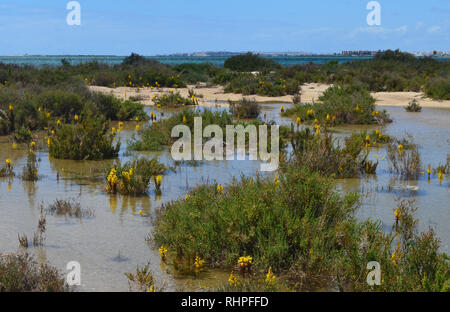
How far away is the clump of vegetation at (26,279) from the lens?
13.9ft

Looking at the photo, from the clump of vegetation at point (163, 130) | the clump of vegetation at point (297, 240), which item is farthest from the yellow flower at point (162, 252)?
the clump of vegetation at point (163, 130)

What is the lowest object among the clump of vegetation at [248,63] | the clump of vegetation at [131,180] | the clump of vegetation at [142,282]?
the clump of vegetation at [142,282]

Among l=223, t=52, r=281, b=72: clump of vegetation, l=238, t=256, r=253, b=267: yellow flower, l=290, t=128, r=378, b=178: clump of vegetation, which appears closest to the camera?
l=238, t=256, r=253, b=267: yellow flower

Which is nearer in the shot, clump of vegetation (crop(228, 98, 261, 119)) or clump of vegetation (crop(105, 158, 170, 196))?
clump of vegetation (crop(105, 158, 170, 196))

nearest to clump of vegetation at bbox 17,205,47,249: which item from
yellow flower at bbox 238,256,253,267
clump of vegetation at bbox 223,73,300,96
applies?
yellow flower at bbox 238,256,253,267

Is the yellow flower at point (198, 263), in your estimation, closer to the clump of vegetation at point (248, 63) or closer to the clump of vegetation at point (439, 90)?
the clump of vegetation at point (439, 90)

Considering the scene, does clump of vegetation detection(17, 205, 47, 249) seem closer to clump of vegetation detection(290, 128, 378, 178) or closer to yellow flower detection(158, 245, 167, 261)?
yellow flower detection(158, 245, 167, 261)

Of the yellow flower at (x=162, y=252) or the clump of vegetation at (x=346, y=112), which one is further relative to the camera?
the clump of vegetation at (x=346, y=112)

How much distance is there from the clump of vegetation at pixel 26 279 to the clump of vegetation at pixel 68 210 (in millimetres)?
2132

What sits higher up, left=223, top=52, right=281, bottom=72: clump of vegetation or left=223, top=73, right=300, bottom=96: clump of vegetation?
left=223, top=52, right=281, bottom=72: clump of vegetation

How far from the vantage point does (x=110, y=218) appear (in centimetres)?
668

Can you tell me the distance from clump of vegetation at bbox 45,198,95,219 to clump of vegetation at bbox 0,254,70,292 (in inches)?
83.9

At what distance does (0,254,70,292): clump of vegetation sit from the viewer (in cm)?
425
